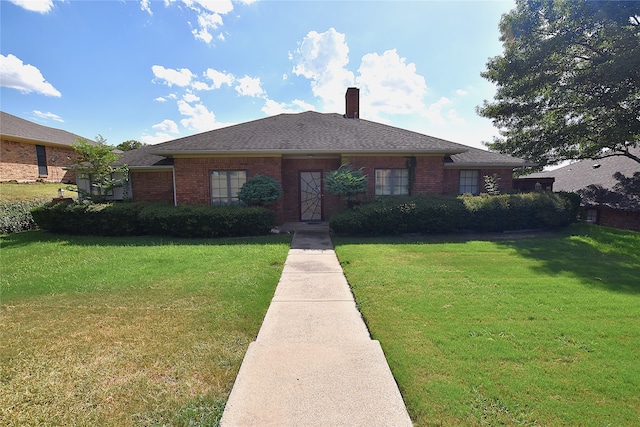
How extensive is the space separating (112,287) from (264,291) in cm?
295

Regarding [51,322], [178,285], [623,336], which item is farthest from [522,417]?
[51,322]

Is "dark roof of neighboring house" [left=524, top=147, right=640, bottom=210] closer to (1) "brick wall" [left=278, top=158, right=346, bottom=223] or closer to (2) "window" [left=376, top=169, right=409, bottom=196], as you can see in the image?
(2) "window" [left=376, top=169, right=409, bottom=196]

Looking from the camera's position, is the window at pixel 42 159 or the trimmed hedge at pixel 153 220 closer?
the trimmed hedge at pixel 153 220

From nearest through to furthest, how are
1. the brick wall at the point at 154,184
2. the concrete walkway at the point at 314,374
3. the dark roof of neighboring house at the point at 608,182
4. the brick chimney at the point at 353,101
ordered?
1. the concrete walkway at the point at 314,374
2. the brick wall at the point at 154,184
3. the dark roof of neighboring house at the point at 608,182
4. the brick chimney at the point at 353,101

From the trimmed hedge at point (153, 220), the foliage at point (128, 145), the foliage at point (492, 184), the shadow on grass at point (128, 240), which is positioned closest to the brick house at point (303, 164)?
the foliage at point (492, 184)

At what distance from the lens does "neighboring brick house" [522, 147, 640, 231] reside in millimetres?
14980

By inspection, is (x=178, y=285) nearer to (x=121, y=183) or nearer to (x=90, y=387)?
(x=90, y=387)

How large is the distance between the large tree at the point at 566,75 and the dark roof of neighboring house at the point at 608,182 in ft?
12.8

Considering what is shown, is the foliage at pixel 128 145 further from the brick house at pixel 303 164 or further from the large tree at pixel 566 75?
the large tree at pixel 566 75

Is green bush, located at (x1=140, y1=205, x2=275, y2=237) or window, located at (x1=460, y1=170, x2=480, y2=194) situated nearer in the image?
green bush, located at (x1=140, y1=205, x2=275, y2=237)

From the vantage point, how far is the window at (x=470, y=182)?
45.3 feet

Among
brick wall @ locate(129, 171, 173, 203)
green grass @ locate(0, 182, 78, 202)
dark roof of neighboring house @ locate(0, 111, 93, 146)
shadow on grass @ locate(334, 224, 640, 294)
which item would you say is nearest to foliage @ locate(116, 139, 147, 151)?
dark roof of neighboring house @ locate(0, 111, 93, 146)

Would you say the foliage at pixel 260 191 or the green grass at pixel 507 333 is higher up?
the foliage at pixel 260 191

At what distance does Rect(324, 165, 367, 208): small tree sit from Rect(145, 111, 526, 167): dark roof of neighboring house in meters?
0.98
